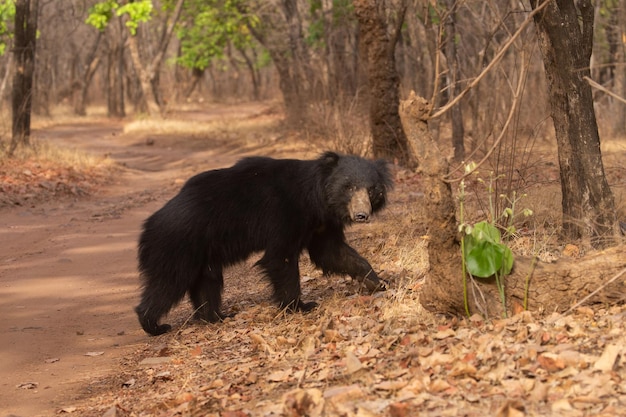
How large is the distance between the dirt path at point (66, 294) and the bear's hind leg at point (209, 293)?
17.9 inches

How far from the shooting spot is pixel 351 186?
5.65 meters

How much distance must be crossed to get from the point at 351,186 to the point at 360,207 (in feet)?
0.60

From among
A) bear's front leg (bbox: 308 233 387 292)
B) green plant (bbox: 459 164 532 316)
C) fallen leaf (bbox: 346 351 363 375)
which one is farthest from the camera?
bear's front leg (bbox: 308 233 387 292)

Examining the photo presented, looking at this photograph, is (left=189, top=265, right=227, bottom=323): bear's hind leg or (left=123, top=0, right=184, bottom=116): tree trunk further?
(left=123, top=0, right=184, bottom=116): tree trunk

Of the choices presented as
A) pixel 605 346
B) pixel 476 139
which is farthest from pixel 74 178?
pixel 605 346

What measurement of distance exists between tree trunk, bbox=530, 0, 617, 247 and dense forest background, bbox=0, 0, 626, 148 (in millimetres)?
254

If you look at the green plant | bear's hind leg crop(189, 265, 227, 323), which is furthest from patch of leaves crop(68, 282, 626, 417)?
bear's hind leg crop(189, 265, 227, 323)

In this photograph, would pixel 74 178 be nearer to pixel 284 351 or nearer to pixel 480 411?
pixel 284 351

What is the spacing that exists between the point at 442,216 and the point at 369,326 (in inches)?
33.5

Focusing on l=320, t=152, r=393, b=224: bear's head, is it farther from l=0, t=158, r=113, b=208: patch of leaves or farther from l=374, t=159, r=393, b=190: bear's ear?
l=0, t=158, r=113, b=208: patch of leaves

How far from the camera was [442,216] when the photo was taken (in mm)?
Answer: 4453

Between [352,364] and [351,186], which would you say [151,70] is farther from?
[352,364]

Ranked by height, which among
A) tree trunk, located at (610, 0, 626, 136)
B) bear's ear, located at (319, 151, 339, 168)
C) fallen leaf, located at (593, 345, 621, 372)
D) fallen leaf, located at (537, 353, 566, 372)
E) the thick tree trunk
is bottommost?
fallen leaf, located at (537, 353, 566, 372)

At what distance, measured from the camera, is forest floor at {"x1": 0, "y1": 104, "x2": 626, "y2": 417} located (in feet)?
11.5
